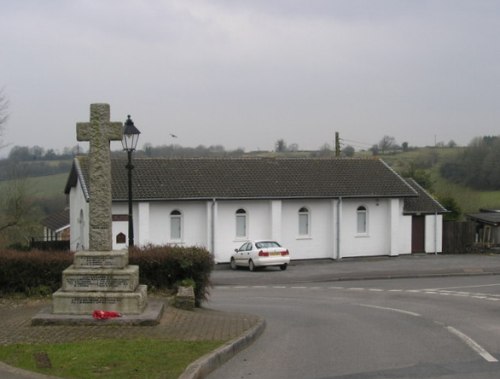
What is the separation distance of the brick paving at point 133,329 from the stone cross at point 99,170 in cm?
178

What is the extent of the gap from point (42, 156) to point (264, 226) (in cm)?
3853

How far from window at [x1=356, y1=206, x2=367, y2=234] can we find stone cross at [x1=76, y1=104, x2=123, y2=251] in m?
29.2

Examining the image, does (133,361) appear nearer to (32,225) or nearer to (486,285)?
(486,285)

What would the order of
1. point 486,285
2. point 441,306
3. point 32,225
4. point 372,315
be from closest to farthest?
1. point 372,315
2. point 441,306
3. point 486,285
4. point 32,225

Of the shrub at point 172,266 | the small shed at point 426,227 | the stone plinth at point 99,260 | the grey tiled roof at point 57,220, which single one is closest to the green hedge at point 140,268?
the shrub at point 172,266

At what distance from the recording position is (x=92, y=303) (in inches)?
495

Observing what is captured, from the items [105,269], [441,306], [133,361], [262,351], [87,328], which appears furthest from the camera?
[441,306]

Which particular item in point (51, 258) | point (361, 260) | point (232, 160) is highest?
point (232, 160)

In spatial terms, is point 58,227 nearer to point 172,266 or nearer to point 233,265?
point 233,265

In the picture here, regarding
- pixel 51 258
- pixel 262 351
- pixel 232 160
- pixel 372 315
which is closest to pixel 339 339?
pixel 262 351

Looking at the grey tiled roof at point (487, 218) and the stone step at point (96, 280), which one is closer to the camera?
the stone step at point (96, 280)

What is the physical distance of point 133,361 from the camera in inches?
364

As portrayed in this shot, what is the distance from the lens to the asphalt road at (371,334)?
9.66 metres

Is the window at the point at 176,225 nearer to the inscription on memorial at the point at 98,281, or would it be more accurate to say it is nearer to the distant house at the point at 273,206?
the distant house at the point at 273,206
